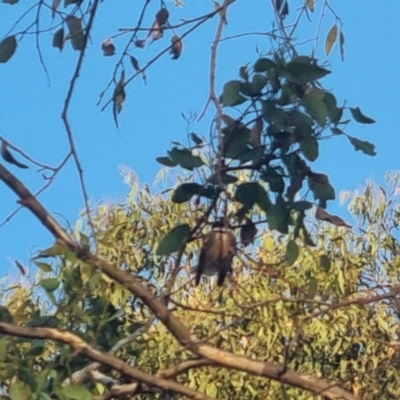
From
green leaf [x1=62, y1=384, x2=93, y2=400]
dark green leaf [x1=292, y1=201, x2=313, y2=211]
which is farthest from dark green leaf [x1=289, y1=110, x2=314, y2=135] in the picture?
green leaf [x1=62, y1=384, x2=93, y2=400]

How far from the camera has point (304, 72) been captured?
165cm

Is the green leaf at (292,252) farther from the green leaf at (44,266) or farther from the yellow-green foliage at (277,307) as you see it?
the yellow-green foliage at (277,307)

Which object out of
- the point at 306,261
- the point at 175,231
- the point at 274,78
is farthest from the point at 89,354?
the point at 306,261

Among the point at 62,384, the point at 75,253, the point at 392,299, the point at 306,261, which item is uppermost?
the point at 306,261

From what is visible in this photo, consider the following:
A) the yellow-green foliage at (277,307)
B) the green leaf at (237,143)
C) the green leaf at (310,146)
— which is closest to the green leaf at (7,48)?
the green leaf at (237,143)

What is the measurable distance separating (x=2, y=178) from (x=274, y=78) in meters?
0.49

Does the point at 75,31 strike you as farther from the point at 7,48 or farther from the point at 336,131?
the point at 336,131

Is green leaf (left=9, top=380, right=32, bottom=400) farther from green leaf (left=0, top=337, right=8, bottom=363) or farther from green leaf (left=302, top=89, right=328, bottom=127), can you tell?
green leaf (left=302, top=89, right=328, bottom=127)

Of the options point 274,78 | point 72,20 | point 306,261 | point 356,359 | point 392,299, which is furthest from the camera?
point 356,359

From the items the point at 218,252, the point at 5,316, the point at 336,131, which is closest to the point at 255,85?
the point at 336,131

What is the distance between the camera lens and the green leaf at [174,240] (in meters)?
1.77

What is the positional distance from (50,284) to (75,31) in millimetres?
467

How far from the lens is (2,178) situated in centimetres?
181

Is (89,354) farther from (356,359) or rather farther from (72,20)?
(356,359)
